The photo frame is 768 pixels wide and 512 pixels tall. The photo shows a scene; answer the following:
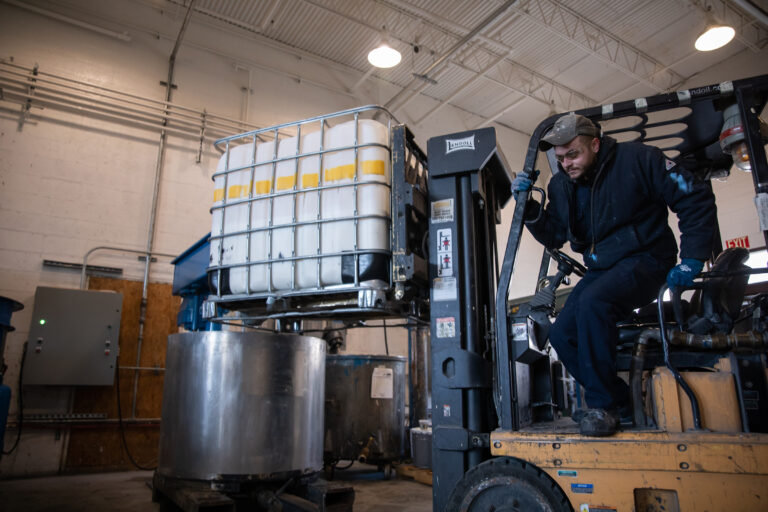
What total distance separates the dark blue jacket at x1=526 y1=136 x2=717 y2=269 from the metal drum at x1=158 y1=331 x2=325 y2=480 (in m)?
2.62

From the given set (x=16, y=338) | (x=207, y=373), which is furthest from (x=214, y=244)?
(x=16, y=338)

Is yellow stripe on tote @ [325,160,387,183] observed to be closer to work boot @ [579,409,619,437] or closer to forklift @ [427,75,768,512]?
forklift @ [427,75,768,512]

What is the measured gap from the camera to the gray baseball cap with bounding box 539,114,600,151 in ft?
9.87

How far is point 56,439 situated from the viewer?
23.7 feet

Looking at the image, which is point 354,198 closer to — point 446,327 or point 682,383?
point 446,327

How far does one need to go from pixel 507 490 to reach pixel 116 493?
493cm

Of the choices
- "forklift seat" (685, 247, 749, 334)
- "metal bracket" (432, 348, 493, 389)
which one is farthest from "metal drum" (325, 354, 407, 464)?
"forklift seat" (685, 247, 749, 334)

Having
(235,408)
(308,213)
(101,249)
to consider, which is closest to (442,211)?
(308,213)

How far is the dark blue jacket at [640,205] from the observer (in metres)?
2.75

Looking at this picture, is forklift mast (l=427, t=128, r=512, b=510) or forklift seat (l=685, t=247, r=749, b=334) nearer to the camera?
forklift seat (l=685, t=247, r=749, b=334)

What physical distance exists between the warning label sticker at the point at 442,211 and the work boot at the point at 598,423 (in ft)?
5.02

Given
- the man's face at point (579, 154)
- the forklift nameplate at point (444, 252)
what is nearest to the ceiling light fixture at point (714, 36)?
the man's face at point (579, 154)

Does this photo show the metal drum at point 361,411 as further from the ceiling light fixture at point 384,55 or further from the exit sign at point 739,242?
the exit sign at point 739,242

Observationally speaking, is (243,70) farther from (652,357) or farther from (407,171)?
(652,357)
